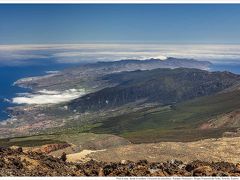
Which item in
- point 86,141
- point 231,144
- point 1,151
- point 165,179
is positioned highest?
point 165,179

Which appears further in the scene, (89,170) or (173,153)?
(173,153)

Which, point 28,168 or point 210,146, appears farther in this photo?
point 210,146

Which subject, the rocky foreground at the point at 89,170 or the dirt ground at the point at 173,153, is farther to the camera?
the dirt ground at the point at 173,153

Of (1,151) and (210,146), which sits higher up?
(1,151)

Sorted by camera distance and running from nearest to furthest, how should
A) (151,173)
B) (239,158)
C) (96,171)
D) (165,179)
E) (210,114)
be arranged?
(165,179) → (151,173) → (96,171) → (239,158) → (210,114)

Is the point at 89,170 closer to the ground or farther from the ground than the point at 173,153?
farther from the ground

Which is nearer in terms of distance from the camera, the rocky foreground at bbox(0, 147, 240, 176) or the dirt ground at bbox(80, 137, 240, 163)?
the rocky foreground at bbox(0, 147, 240, 176)

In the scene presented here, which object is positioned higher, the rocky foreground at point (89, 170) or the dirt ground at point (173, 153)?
the rocky foreground at point (89, 170)

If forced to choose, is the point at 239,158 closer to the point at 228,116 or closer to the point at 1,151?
the point at 1,151

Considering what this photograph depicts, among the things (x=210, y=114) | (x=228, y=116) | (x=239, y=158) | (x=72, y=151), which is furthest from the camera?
(x=210, y=114)

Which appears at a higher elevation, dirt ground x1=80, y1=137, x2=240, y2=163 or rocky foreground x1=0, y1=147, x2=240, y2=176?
rocky foreground x1=0, y1=147, x2=240, y2=176

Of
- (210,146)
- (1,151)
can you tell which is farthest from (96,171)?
(210,146)
